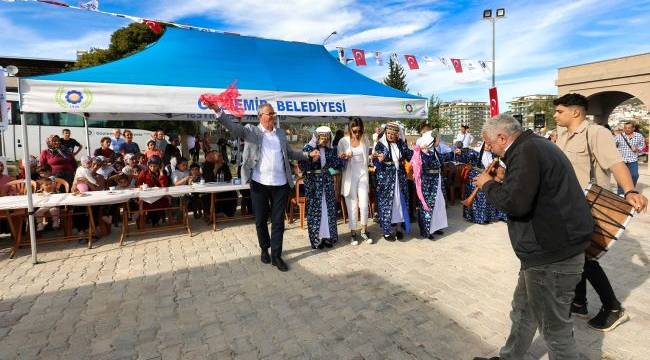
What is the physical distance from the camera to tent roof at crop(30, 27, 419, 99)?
5289 mm

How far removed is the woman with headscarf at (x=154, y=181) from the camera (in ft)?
20.1

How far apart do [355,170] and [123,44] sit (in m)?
21.1

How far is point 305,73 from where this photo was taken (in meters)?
6.86

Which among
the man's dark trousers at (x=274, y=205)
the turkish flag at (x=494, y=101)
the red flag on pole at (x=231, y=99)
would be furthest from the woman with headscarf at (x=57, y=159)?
the turkish flag at (x=494, y=101)

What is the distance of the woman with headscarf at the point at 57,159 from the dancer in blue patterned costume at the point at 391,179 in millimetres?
5798

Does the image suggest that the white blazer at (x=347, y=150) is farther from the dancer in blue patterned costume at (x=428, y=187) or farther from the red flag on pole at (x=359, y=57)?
the red flag on pole at (x=359, y=57)

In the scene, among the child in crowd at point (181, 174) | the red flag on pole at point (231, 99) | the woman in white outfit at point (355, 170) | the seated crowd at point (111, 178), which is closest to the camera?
the red flag on pole at point (231, 99)

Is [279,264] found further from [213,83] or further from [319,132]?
[213,83]

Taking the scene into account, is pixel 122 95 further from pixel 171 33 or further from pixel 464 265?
pixel 464 265

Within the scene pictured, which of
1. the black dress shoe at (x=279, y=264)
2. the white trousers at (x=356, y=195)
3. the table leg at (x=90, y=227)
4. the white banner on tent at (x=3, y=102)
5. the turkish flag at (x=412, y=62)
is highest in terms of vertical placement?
the turkish flag at (x=412, y=62)

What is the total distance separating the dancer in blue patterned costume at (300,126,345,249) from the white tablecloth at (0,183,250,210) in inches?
56.1

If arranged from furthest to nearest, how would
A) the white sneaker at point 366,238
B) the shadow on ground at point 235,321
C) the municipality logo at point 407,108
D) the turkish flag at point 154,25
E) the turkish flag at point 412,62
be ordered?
1. the turkish flag at point 412,62
2. the municipality logo at point 407,108
3. the turkish flag at point 154,25
4. the white sneaker at point 366,238
5. the shadow on ground at point 235,321

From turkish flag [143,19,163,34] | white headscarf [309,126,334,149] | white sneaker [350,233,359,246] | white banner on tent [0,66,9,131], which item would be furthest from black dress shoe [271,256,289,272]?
turkish flag [143,19,163,34]

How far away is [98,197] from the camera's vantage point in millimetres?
5203
